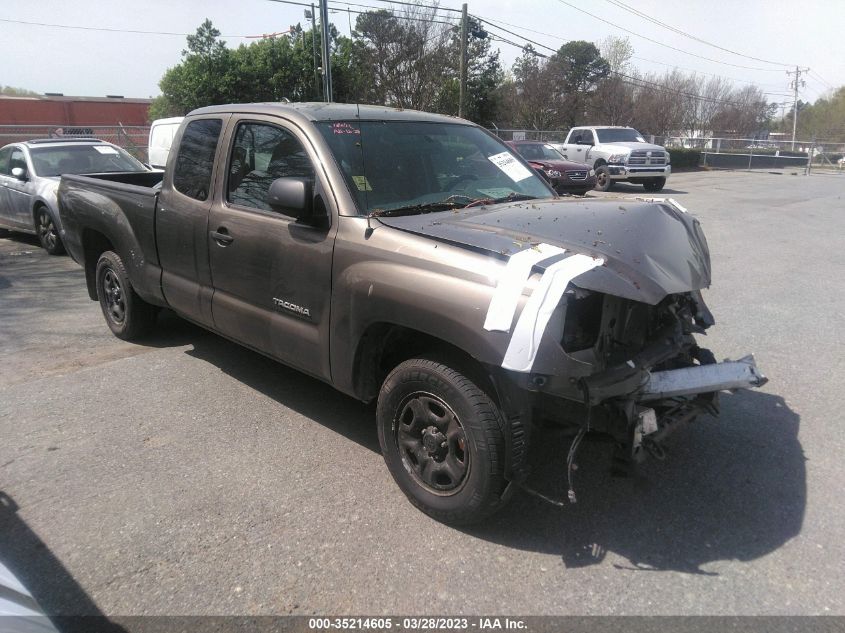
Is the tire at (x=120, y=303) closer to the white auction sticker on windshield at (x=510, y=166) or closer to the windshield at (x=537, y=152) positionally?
the white auction sticker on windshield at (x=510, y=166)

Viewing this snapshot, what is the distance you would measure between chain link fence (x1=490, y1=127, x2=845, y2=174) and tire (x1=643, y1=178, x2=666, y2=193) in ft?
38.7

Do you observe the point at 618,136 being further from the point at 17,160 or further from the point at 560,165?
the point at 17,160

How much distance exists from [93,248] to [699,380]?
17.6 feet

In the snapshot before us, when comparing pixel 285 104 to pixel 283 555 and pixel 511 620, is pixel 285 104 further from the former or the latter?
pixel 511 620

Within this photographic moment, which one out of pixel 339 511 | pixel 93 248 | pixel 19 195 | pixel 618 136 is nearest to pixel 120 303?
pixel 93 248

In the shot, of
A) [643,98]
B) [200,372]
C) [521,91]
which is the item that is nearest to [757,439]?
[200,372]

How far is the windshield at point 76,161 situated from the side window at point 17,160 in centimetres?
26

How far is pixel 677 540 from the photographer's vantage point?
3.00 meters

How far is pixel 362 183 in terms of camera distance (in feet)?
11.8

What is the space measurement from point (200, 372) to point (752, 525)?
399cm

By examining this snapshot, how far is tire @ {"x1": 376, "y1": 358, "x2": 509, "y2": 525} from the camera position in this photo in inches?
112

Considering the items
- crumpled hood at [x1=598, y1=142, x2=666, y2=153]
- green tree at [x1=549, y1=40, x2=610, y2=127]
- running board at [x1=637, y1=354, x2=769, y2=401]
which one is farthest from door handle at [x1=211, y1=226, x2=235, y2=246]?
green tree at [x1=549, y1=40, x2=610, y2=127]

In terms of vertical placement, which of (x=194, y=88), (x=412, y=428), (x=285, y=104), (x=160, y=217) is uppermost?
(x=194, y=88)

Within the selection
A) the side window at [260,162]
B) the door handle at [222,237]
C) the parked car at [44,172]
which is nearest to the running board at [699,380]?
the side window at [260,162]
